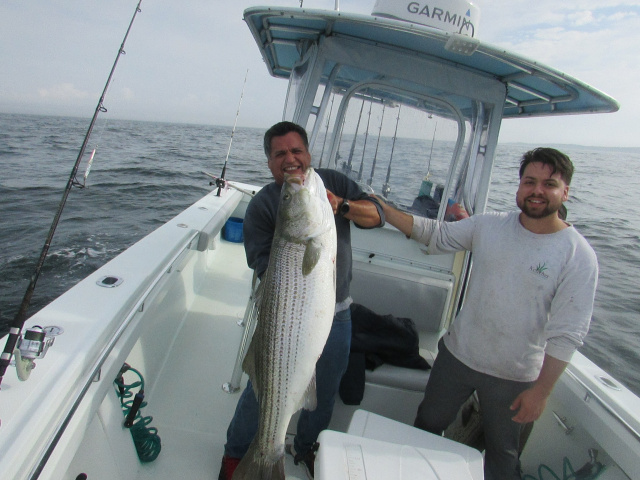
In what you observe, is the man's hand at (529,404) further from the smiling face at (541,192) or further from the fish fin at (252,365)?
the fish fin at (252,365)

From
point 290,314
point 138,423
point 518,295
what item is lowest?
point 138,423

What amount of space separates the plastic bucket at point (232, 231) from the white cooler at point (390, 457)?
5.42 m

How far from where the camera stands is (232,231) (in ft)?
23.6

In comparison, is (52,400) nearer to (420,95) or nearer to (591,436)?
(591,436)

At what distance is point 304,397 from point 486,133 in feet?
10.4

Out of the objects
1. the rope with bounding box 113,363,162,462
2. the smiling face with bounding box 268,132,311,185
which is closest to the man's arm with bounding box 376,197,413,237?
the smiling face with bounding box 268,132,311,185

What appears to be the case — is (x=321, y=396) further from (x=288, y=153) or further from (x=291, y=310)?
(x=288, y=153)

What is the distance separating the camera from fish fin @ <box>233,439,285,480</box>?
193 centimetres

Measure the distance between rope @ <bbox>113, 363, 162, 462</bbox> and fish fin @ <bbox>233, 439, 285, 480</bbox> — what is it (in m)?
0.95

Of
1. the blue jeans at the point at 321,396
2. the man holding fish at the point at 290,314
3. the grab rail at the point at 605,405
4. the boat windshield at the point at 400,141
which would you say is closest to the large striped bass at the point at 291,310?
the man holding fish at the point at 290,314

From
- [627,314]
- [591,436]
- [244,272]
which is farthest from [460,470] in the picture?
[627,314]

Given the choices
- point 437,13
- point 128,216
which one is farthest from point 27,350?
point 128,216

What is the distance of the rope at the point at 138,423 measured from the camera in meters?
2.53

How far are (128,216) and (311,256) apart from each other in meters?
10.8
